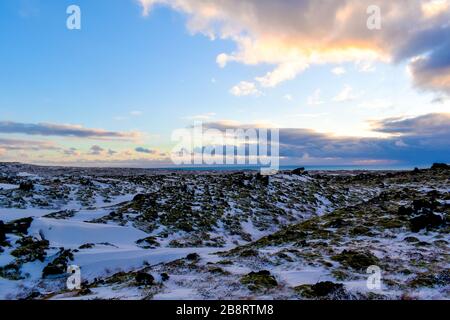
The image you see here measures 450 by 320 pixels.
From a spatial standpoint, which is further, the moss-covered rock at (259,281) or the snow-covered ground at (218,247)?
the snow-covered ground at (218,247)

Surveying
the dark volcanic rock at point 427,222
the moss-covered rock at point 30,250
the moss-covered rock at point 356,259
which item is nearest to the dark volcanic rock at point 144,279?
the moss-covered rock at point 30,250

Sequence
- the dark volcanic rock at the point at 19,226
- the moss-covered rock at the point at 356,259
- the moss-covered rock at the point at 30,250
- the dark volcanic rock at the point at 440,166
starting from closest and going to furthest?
the moss-covered rock at the point at 356,259
the moss-covered rock at the point at 30,250
the dark volcanic rock at the point at 19,226
the dark volcanic rock at the point at 440,166

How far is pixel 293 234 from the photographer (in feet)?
57.6

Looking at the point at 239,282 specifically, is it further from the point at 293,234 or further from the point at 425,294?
the point at 293,234

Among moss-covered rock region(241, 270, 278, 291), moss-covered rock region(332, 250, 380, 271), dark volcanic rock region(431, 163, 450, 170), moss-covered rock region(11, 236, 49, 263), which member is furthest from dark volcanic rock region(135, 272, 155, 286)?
dark volcanic rock region(431, 163, 450, 170)

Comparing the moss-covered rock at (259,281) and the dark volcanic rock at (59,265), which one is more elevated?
the moss-covered rock at (259,281)

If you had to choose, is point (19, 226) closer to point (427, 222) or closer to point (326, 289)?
point (326, 289)

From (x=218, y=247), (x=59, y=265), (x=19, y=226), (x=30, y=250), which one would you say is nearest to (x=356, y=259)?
(x=218, y=247)

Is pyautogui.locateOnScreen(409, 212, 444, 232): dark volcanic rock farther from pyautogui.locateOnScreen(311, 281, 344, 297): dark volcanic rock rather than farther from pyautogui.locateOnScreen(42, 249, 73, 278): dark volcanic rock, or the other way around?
pyautogui.locateOnScreen(42, 249, 73, 278): dark volcanic rock

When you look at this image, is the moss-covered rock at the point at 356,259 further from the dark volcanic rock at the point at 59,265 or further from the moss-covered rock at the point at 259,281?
the dark volcanic rock at the point at 59,265

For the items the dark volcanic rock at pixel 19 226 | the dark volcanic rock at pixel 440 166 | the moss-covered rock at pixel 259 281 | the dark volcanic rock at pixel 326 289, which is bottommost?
the moss-covered rock at pixel 259 281
